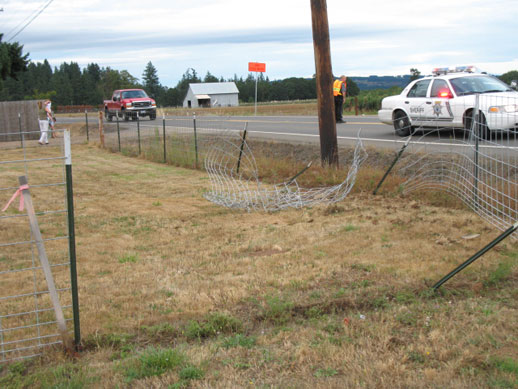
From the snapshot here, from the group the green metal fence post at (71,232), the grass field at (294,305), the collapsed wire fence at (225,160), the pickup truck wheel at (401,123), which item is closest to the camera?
the grass field at (294,305)

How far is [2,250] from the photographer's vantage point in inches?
295

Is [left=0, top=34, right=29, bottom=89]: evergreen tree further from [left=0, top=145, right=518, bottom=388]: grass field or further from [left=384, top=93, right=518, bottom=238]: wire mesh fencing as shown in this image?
[left=384, top=93, right=518, bottom=238]: wire mesh fencing

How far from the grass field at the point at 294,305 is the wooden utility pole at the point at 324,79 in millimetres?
2962

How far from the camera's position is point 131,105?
36406 millimetres

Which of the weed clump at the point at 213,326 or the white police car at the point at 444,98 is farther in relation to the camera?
the white police car at the point at 444,98

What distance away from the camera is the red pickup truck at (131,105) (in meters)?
36.3

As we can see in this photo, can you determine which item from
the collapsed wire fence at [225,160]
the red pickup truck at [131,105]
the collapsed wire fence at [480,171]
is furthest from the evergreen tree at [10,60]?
the red pickup truck at [131,105]

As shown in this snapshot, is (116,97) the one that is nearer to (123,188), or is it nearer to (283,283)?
(123,188)

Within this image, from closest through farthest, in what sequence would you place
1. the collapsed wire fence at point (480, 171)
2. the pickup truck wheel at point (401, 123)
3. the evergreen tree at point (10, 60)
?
the collapsed wire fence at point (480, 171), the evergreen tree at point (10, 60), the pickup truck wheel at point (401, 123)

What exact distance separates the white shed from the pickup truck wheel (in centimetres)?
9519

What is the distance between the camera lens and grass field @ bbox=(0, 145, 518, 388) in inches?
152

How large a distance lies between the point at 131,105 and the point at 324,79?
27164 millimetres

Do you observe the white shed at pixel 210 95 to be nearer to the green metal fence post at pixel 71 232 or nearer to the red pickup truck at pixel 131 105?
the red pickup truck at pixel 131 105

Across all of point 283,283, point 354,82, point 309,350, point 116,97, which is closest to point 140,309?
point 283,283
